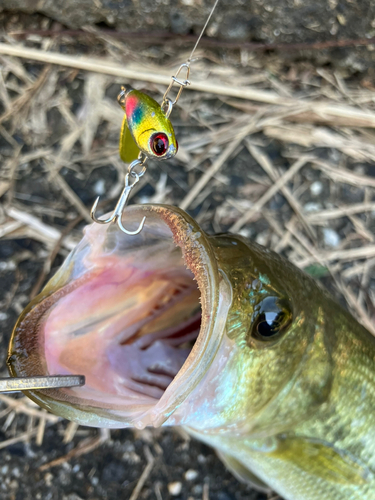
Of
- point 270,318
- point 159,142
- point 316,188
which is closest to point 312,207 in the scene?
point 316,188

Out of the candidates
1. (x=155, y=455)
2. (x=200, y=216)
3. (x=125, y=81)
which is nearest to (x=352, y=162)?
(x=200, y=216)

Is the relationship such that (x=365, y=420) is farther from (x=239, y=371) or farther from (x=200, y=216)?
(x=200, y=216)

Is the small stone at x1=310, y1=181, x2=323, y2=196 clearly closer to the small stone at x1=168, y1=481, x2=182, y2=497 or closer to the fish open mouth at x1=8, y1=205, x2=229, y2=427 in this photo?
the fish open mouth at x1=8, y1=205, x2=229, y2=427

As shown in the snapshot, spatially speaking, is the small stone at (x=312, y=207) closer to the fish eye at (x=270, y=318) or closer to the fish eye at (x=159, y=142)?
the fish eye at (x=270, y=318)

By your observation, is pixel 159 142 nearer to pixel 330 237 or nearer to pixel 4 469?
pixel 330 237

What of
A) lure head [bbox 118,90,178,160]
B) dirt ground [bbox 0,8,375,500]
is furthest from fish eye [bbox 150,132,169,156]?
dirt ground [bbox 0,8,375,500]

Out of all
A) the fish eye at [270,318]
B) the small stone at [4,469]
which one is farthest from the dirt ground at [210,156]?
the fish eye at [270,318]
